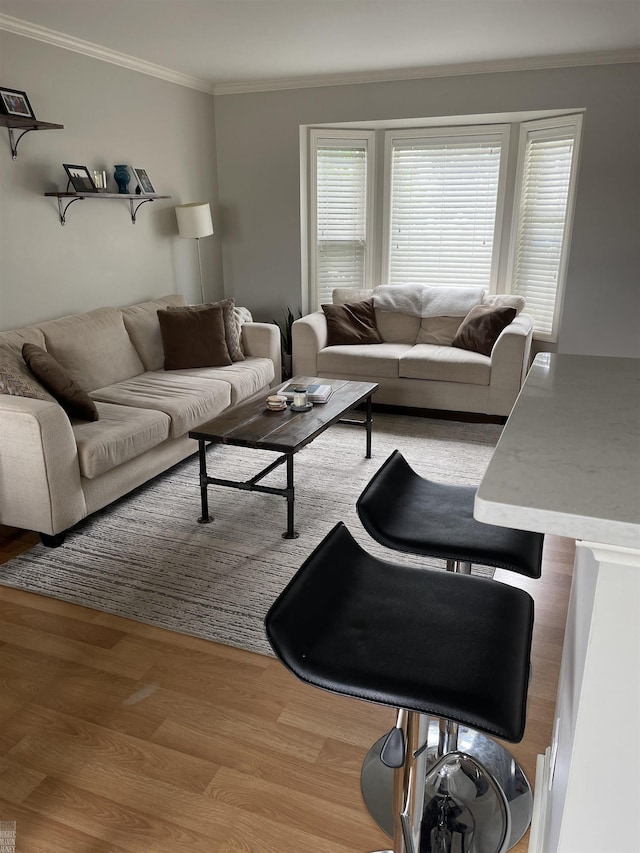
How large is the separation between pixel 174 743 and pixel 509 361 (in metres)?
3.40

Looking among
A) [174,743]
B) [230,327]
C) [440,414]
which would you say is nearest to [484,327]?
[440,414]

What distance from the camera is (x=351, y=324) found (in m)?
5.20

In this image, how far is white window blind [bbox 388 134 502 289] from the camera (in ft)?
17.4

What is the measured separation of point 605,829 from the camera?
36.4 inches

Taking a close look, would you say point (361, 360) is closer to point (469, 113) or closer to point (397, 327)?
point (397, 327)

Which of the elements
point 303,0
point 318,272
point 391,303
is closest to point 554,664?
point 303,0

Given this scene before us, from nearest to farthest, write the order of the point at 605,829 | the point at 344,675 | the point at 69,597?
1. the point at 605,829
2. the point at 344,675
3. the point at 69,597

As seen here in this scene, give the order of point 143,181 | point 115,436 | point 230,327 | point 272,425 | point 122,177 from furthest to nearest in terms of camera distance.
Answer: point 143,181
point 230,327
point 122,177
point 272,425
point 115,436

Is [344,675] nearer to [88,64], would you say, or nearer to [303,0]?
[303,0]

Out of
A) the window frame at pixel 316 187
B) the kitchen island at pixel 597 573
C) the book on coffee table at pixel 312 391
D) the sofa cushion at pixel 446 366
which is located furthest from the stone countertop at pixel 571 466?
the window frame at pixel 316 187

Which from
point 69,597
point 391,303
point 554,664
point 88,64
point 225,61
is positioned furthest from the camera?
point 391,303

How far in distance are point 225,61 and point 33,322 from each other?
2334 millimetres

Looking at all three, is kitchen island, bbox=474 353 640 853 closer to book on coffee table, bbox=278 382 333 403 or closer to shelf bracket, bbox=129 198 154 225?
book on coffee table, bbox=278 382 333 403

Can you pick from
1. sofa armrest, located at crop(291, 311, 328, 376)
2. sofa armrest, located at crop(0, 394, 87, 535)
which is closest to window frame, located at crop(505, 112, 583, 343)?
sofa armrest, located at crop(291, 311, 328, 376)
